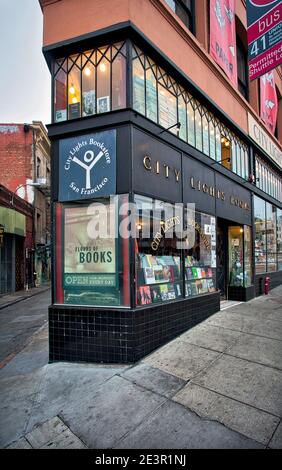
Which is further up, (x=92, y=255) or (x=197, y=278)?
(x=92, y=255)

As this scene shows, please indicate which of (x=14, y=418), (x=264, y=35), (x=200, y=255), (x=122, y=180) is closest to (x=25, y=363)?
(x=14, y=418)

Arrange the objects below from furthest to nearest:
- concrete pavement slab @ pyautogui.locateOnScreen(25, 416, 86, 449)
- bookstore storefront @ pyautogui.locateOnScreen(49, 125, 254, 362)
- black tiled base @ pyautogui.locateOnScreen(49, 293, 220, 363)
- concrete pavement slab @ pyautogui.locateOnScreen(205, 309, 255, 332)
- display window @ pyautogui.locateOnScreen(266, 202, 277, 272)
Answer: display window @ pyautogui.locateOnScreen(266, 202, 277, 272) → concrete pavement slab @ pyautogui.locateOnScreen(205, 309, 255, 332) → bookstore storefront @ pyautogui.locateOnScreen(49, 125, 254, 362) → black tiled base @ pyautogui.locateOnScreen(49, 293, 220, 363) → concrete pavement slab @ pyautogui.locateOnScreen(25, 416, 86, 449)

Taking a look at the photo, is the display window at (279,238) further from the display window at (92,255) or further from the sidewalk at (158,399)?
the display window at (92,255)

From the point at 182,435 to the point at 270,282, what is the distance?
11487 mm

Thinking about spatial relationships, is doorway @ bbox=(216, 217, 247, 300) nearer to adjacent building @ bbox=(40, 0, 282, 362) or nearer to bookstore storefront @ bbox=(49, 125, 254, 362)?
adjacent building @ bbox=(40, 0, 282, 362)

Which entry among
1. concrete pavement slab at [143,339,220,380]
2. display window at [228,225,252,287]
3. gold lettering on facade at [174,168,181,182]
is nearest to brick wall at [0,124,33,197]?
display window at [228,225,252,287]

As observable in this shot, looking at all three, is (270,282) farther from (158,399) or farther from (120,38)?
(120,38)

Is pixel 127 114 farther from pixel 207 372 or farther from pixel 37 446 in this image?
pixel 37 446

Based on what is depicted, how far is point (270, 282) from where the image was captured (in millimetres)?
13609

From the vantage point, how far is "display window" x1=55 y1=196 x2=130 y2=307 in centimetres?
574

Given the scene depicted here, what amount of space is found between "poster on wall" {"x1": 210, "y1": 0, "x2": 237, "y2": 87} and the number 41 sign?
1.55m

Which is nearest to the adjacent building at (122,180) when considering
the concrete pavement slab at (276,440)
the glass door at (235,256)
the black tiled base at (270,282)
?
the concrete pavement slab at (276,440)
